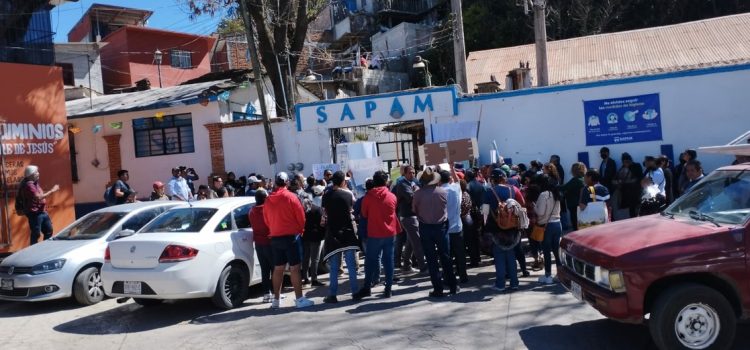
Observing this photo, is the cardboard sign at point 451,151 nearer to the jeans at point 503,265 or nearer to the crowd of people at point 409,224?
the crowd of people at point 409,224

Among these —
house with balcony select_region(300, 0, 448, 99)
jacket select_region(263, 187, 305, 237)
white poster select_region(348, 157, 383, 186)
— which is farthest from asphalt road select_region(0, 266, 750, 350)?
house with balcony select_region(300, 0, 448, 99)

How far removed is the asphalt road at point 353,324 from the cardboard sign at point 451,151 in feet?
13.4

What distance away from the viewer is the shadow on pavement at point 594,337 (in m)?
6.02

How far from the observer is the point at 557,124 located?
47.9ft

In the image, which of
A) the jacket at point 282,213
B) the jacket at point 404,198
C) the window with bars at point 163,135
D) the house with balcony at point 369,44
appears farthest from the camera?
the house with balcony at point 369,44

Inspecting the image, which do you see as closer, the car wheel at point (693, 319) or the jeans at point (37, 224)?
the car wheel at point (693, 319)

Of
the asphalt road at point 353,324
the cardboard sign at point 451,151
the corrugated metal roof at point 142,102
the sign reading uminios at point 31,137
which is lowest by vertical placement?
the asphalt road at point 353,324

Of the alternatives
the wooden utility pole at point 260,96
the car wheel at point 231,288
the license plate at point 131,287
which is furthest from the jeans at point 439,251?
the wooden utility pole at point 260,96

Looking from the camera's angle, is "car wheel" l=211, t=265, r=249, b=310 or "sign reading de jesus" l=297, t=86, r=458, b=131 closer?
"car wheel" l=211, t=265, r=249, b=310

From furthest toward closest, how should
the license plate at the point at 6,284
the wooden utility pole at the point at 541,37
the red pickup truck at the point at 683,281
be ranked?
the wooden utility pole at the point at 541,37 < the license plate at the point at 6,284 < the red pickup truck at the point at 683,281

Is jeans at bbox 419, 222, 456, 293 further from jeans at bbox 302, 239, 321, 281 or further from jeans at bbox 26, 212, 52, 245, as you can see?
jeans at bbox 26, 212, 52, 245

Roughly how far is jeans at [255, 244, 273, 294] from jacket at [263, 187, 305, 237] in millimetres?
407

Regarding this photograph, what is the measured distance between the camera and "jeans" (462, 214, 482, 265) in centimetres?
1014

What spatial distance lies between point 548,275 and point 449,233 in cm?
145
